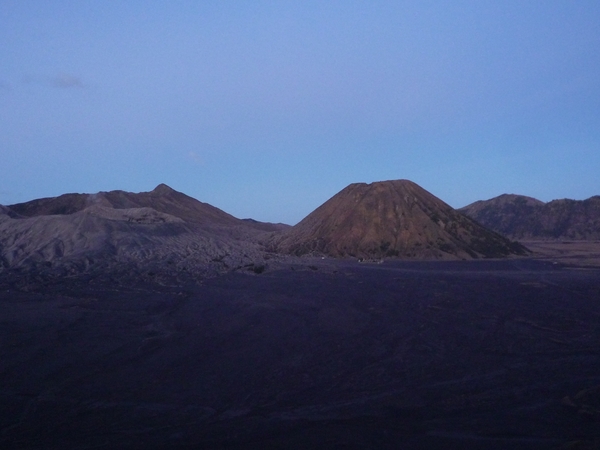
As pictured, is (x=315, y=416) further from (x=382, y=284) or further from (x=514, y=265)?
(x=514, y=265)

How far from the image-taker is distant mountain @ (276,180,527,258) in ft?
131

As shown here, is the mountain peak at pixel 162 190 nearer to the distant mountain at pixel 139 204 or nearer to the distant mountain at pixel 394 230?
the distant mountain at pixel 139 204

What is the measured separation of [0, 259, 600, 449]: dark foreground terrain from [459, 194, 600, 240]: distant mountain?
194 ft

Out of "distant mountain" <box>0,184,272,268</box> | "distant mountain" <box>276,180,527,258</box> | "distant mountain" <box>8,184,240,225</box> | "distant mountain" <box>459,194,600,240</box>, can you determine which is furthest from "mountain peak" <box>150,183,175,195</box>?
"distant mountain" <box>459,194,600,240</box>

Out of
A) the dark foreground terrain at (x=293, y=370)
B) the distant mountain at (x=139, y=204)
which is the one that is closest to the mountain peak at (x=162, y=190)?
the distant mountain at (x=139, y=204)

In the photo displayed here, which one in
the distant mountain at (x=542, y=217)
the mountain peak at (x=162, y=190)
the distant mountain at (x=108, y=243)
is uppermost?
the mountain peak at (x=162, y=190)

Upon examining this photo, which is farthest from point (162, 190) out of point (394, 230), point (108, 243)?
point (108, 243)

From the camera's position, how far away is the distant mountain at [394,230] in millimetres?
39938

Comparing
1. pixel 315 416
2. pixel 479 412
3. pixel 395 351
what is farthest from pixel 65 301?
pixel 479 412

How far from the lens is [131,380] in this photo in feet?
28.7

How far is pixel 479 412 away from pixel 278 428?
98.2 inches

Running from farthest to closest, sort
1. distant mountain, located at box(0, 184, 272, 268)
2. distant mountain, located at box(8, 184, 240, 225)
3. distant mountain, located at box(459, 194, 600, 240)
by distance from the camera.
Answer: distant mountain, located at box(459, 194, 600, 240) < distant mountain, located at box(8, 184, 240, 225) < distant mountain, located at box(0, 184, 272, 268)

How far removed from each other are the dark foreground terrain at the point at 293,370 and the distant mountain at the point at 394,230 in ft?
71.3

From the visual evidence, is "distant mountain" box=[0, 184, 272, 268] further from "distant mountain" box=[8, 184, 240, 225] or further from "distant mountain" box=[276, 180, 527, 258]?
"distant mountain" box=[8, 184, 240, 225]
